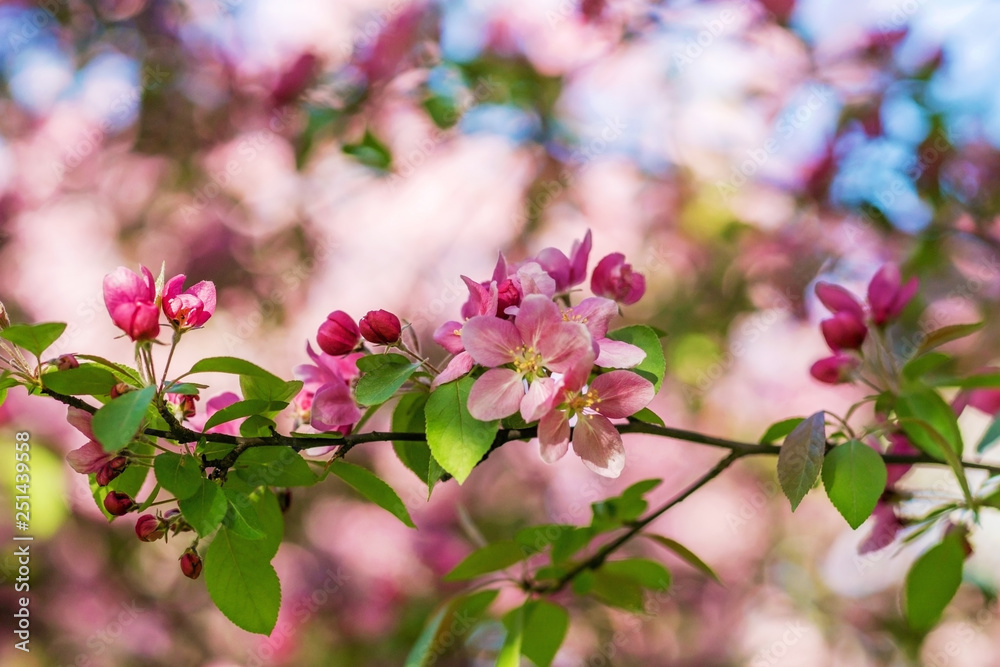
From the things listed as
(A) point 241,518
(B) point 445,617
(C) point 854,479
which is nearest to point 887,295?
(C) point 854,479

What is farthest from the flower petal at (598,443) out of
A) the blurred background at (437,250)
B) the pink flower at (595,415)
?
the blurred background at (437,250)

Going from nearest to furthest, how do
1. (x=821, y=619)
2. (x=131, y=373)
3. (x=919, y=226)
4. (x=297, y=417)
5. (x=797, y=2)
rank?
(x=131, y=373) < (x=297, y=417) < (x=919, y=226) < (x=797, y=2) < (x=821, y=619)

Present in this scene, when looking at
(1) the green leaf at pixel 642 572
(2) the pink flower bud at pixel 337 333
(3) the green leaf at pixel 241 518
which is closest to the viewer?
(3) the green leaf at pixel 241 518

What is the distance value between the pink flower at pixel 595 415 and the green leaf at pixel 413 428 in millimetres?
133

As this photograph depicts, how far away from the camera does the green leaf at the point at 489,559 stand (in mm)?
921

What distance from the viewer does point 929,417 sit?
0.86 m

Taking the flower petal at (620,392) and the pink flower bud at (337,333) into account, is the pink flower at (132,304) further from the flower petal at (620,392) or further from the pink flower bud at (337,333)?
the flower petal at (620,392)

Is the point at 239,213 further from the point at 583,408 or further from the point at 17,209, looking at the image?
the point at 583,408

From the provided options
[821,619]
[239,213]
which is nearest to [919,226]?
[821,619]

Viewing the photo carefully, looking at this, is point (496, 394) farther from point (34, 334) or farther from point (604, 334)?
point (34, 334)

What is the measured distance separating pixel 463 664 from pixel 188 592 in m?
0.89

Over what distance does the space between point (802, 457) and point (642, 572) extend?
0.34 m

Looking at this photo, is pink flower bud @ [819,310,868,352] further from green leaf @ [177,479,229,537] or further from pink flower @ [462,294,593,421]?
green leaf @ [177,479,229,537]

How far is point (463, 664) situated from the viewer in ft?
8.05
